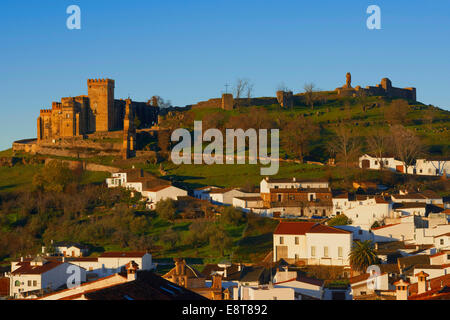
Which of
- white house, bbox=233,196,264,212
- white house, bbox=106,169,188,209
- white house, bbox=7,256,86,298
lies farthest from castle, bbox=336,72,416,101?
white house, bbox=7,256,86,298

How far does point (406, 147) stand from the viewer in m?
78.0

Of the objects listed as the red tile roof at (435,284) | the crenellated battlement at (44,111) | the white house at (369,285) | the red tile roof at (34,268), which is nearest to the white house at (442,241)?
the white house at (369,285)

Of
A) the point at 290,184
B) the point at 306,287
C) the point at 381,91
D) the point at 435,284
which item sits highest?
the point at 381,91

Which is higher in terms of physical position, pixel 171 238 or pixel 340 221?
pixel 340 221

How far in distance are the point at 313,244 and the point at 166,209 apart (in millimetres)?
16653

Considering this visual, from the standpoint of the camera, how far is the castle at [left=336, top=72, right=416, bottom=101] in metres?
112

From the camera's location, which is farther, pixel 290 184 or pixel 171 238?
pixel 290 184

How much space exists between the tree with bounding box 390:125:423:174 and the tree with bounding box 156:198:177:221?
26433mm

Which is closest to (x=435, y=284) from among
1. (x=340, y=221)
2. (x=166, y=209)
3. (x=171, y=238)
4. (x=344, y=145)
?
(x=340, y=221)

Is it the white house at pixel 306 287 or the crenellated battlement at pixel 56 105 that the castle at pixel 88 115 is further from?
the white house at pixel 306 287

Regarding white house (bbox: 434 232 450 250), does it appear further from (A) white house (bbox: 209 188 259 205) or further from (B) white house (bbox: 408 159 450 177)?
(B) white house (bbox: 408 159 450 177)

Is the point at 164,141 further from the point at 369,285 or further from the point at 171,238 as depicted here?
the point at 369,285
